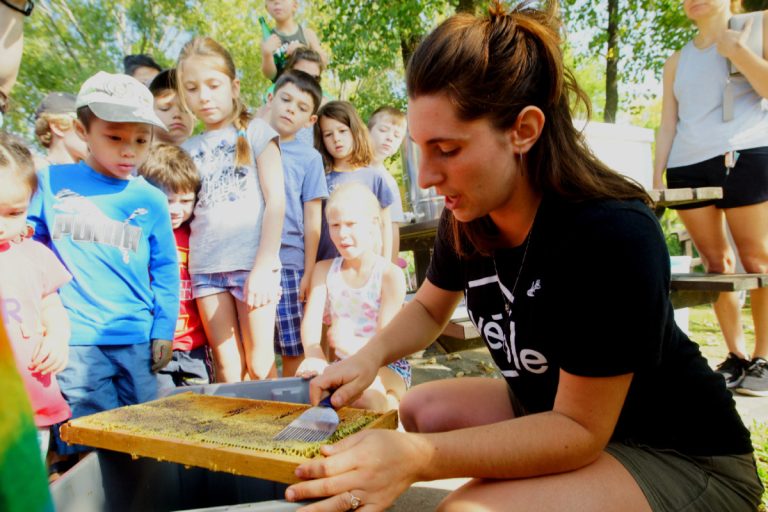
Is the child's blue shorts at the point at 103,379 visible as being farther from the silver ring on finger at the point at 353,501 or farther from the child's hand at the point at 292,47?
the child's hand at the point at 292,47

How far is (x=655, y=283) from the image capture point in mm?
1120

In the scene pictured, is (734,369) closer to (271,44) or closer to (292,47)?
(292,47)

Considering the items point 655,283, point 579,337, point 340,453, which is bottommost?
point 340,453

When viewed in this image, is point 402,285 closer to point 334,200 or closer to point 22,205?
point 334,200

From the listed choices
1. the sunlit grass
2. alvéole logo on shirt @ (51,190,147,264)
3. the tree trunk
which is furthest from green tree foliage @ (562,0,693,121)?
alvéole logo on shirt @ (51,190,147,264)

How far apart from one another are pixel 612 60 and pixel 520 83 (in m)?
11.6

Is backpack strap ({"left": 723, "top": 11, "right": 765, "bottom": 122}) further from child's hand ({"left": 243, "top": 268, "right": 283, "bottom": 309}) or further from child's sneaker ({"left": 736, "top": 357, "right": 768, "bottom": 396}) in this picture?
child's hand ({"left": 243, "top": 268, "right": 283, "bottom": 309})

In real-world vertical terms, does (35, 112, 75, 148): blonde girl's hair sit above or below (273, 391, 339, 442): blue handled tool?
above

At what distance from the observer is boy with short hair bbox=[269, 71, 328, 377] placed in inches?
116

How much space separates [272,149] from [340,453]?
6.54ft

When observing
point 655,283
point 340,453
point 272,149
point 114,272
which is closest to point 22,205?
point 114,272

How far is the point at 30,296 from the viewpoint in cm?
191

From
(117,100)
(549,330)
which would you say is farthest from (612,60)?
(549,330)

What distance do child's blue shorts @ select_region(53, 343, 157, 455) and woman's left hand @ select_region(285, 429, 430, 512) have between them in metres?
1.44
